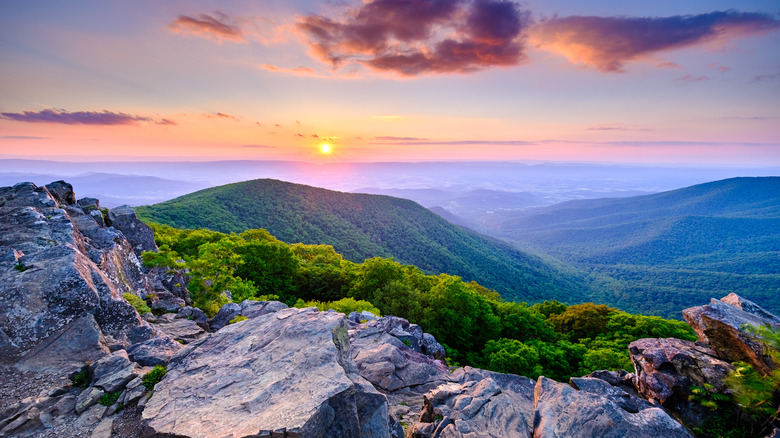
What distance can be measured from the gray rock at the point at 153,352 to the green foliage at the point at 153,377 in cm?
97

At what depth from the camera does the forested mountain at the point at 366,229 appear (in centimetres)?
11700

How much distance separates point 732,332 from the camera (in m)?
13.9

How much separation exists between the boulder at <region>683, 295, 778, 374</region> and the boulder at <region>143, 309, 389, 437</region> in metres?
17.0

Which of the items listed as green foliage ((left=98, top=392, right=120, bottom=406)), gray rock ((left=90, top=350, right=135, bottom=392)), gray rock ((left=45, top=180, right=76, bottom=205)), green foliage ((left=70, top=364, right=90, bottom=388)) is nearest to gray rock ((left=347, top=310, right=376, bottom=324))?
gray rock ((left=90, top=350, right=135, bottom=392))

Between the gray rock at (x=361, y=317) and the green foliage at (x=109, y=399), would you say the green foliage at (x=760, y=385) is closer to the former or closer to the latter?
the gray rock at (x=361, y=317)

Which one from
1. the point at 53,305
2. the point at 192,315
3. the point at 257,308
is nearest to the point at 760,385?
the point at 257,308

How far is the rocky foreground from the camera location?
9086 millimetres

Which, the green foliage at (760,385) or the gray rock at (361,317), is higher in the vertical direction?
the green foliage at (760,385)

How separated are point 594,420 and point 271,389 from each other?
12.3m

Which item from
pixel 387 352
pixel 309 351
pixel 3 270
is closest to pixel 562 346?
pixel 387 352

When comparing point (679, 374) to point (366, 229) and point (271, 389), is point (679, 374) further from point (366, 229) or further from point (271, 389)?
point (366, 229)

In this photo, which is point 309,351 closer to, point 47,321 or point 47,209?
point 47,321

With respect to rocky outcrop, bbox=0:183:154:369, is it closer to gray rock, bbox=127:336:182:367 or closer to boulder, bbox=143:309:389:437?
gray rock, bbox=127:336:182:367

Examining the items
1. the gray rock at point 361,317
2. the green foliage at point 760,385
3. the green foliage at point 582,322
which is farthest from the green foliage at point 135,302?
the green foliage at point 582,322
